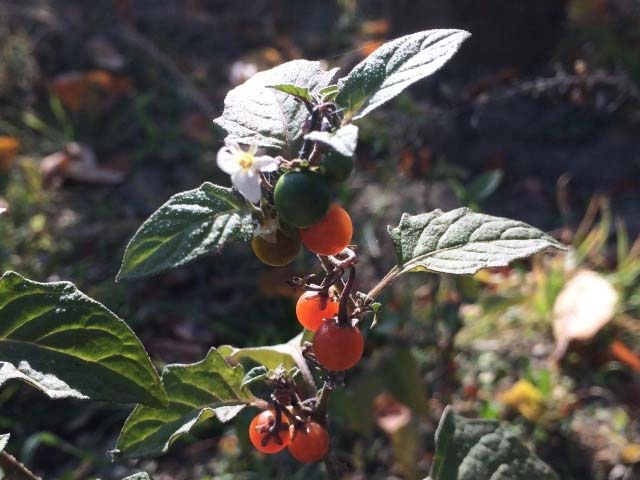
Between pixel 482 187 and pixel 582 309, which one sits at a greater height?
pixel 482 187

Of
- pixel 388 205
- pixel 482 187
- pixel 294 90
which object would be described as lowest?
pixel 388 205

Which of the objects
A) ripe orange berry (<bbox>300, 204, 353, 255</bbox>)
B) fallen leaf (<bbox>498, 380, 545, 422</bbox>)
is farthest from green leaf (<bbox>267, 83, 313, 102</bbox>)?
fallen leaf (<bbox>498, 380, 545, 422</bbox>)

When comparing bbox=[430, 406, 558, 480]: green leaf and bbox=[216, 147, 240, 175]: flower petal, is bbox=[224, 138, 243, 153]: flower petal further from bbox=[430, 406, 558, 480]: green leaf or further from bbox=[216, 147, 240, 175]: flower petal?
bbox=[430, 406, 558, 480]: green leaf

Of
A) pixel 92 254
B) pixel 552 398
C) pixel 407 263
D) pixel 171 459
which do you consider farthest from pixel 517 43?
pixel 407 263

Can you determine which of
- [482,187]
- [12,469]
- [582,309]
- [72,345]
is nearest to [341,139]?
[72,345]

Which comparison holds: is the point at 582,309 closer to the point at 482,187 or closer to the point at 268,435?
the point at 482,187
